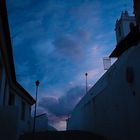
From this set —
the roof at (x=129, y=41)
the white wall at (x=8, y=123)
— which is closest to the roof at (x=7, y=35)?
the white wall at (x=8, y=123)

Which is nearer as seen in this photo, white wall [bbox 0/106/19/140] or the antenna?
white wall [bbox 0/106/19/140]

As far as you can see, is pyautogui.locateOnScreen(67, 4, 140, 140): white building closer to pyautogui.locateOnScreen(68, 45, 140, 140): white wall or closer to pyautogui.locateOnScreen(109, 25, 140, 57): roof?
pyautogui.locateOnScreen(68, 45, 140, 140): white wall

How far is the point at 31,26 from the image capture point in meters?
10.2

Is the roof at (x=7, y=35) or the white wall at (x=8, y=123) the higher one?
the roof at (x=7, y=35)

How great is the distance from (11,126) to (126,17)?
29347 millimetres

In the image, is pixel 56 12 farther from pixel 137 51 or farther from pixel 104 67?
pixel 104 67

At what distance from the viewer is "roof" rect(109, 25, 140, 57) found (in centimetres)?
1460

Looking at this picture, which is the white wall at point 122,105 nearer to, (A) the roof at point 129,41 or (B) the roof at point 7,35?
(B) the roof at point 7,35

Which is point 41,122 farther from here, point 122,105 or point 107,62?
Result: point 122,105

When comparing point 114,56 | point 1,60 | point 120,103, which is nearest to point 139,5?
point 120,103

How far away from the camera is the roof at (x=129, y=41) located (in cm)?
1460

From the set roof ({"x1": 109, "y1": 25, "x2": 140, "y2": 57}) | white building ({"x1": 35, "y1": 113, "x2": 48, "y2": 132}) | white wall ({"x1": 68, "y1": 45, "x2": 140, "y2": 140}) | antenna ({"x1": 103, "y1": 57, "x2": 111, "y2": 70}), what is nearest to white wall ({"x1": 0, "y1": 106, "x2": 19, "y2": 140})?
white wall ({"x1": 68, "y1": 45, "x2": 140, "y2": 140})

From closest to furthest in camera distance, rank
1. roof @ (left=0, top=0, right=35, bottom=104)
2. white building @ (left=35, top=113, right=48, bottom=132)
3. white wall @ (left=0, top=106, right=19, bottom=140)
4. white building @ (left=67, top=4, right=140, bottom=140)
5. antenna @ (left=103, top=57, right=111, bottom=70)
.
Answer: roof @ (left=0, top=0, right=35, bottom=104) < white building @ (left=67, top=4, right=140, bottom=140) < white wall @ (left=0, top=106, right=19, bottom=140) < antenna @ (left=103, top=57, right=111, bottom=70) < white building @ (left=35, top=113, right=48, bottom=132)

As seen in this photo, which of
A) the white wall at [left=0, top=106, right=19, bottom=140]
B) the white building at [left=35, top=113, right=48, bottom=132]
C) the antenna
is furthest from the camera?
the white building at [left=35, top=113, right=48, bottom=132]
